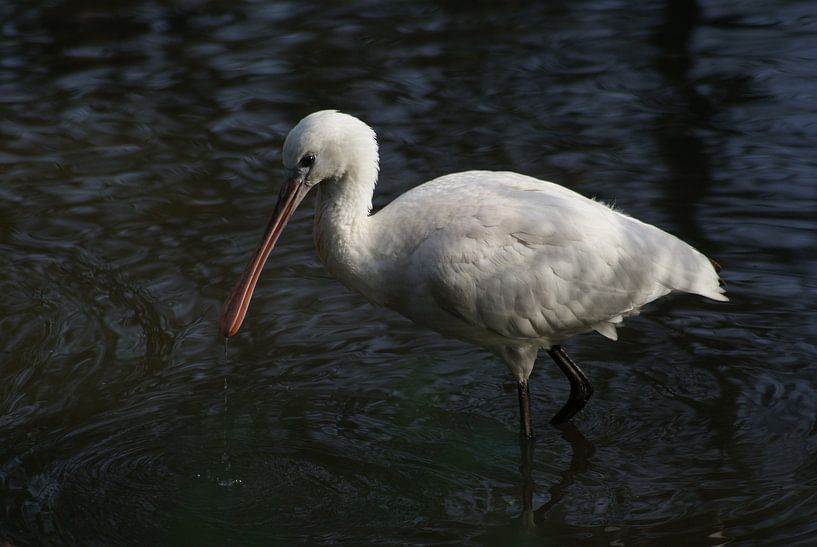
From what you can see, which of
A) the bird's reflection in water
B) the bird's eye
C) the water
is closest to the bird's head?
the bird's eye

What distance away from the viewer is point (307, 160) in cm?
578

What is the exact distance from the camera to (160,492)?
5699 millimetres

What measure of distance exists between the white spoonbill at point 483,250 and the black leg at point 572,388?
0.22 meters

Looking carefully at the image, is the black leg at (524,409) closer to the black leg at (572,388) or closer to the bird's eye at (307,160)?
the black leg at (572,388)

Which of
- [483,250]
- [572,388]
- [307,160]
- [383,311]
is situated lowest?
[383,311]

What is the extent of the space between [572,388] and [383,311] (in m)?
1.44

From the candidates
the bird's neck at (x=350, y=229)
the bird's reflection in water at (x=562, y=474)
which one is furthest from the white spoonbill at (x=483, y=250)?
the bird's reflection in water at (x=562, y=474)

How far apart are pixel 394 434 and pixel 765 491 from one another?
171cm

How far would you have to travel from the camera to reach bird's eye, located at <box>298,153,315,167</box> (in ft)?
18.9

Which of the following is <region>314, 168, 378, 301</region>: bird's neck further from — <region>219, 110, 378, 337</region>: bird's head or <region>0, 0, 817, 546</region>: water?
<region>0, 0, 817, 546</region>: water

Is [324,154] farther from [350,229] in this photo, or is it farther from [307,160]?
[350,229]

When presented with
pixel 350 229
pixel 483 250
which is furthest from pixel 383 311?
pixel 483 250

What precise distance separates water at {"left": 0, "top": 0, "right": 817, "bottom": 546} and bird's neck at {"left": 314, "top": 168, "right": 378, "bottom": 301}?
824 mm

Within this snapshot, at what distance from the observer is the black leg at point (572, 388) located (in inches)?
248
